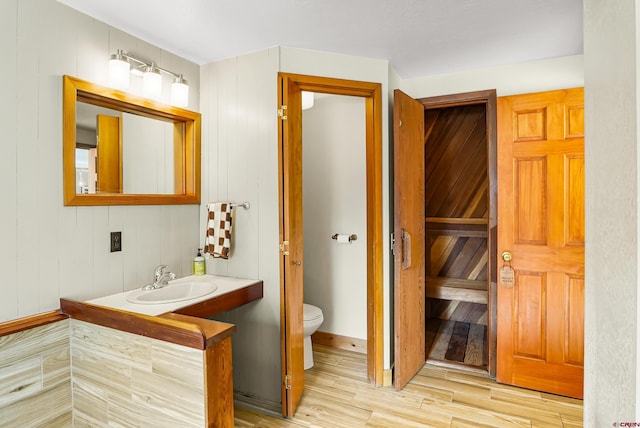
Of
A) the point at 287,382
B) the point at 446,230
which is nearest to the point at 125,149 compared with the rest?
the point at 287,382

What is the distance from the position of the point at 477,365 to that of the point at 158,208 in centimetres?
273

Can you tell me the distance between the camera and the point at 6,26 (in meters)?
1.60

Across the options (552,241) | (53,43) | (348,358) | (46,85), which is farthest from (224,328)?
(552,241)

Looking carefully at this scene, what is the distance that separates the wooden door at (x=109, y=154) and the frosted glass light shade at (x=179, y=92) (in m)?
0.38

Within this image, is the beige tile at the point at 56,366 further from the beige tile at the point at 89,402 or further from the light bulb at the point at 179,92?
the light bulb at the point at 179,92

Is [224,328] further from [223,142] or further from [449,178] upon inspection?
[449,178]

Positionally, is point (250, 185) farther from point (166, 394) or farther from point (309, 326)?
point (166, 394)

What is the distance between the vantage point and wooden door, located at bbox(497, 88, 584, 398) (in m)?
2.41

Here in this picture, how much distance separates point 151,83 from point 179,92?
213mm

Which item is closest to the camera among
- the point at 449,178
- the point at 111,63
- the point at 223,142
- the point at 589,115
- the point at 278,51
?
the point at 589,115

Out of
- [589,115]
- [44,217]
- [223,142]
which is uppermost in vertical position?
[223,142]

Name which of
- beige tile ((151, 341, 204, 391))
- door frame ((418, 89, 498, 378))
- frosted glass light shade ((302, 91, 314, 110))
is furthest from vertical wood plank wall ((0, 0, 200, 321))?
door frame ((418, 89, 498, 378))

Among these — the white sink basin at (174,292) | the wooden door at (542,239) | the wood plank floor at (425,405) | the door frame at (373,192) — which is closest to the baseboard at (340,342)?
the wood plank floor at (425,405)

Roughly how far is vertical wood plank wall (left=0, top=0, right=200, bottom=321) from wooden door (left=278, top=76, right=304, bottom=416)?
91 centimetres
